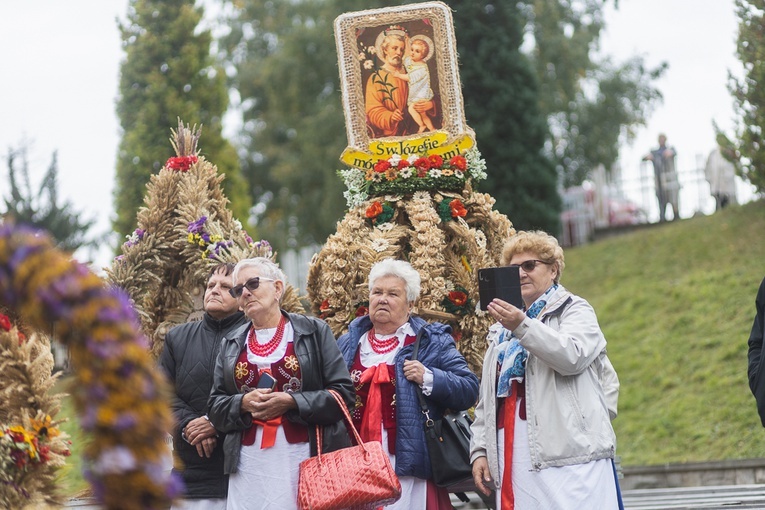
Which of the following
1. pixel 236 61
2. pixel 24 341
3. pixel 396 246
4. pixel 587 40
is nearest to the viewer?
pixel 24 341

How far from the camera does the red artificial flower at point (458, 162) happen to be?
856 centimetres

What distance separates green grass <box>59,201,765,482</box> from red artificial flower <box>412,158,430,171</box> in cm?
365

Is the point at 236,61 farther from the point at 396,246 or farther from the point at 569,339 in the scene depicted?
→ the point at 569,339

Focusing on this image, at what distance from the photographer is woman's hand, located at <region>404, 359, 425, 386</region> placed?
586 cm

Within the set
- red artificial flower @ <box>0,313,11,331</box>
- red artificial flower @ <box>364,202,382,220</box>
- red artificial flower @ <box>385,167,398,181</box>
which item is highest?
red artificial flower @ <box>385,167,398,181</box>

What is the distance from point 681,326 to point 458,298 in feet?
26.1

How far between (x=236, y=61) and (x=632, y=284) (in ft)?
51.4

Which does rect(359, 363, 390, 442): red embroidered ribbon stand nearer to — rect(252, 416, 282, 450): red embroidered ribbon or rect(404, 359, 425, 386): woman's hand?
rect(404, 359, 425, 386): woman's hand

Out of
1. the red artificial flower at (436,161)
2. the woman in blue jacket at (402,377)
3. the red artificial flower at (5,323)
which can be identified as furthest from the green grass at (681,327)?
the red artificial flower at (5,323)

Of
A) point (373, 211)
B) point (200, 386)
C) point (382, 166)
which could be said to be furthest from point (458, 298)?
point (200, 386)

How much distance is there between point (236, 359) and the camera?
577cm

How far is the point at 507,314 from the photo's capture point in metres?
5.07

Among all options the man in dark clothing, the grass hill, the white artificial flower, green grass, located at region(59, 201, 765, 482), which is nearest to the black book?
the man in dark clothing

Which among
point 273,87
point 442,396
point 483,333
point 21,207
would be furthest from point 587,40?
point 442,396
